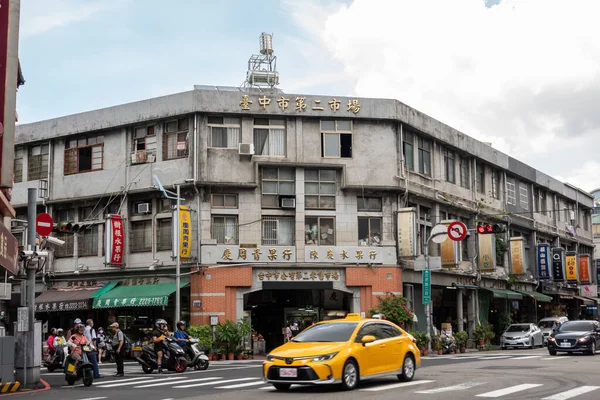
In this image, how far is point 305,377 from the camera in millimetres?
14453

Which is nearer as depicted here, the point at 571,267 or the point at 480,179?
the point at 480,179

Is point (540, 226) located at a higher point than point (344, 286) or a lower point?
higher

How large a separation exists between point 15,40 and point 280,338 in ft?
75.6

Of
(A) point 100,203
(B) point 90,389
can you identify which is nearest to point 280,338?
(A) point 100,203

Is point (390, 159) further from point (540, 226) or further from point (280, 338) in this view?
point (540, 226)

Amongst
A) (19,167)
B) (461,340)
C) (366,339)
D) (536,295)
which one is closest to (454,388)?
(366,339)

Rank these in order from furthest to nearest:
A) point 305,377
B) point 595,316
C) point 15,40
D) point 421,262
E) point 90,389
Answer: point 595,316 → point 421,262 → point 90,389 → point 15,40 → point 305,377

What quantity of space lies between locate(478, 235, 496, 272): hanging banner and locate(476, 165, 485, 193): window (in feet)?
11.9

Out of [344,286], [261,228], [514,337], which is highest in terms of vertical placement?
[261,228]

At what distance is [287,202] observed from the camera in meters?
34.3

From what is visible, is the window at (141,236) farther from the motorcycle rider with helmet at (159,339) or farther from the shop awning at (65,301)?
the motorcycle rider with helmet at (159,339)

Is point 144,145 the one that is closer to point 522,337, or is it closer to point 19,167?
point 19,167

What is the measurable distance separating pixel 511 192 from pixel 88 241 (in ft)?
87.8

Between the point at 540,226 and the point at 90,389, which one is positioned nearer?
the point at 90,389
